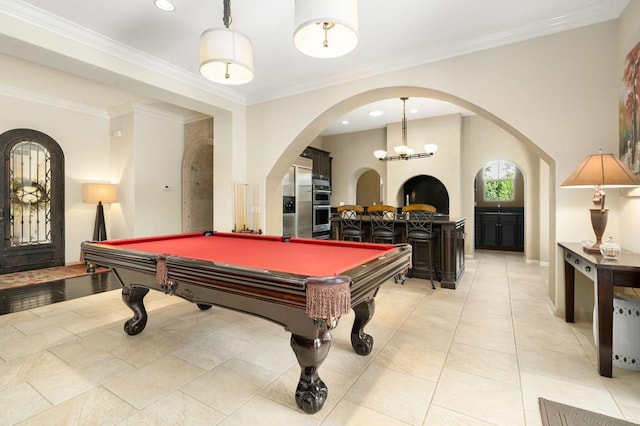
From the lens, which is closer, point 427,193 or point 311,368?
point 311,368

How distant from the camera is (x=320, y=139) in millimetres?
8656

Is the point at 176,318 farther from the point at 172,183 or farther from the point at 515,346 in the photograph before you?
the point at 172,183

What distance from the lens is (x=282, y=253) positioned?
227 centimetres

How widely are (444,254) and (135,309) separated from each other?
3.85m

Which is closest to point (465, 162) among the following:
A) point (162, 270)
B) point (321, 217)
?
point (321, 217)

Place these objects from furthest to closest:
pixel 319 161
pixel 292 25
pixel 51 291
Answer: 1. pixel 319 161
2. pixel 51 291
3. pixel 292 25

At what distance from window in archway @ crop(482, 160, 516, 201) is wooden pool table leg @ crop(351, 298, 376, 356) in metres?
6.92

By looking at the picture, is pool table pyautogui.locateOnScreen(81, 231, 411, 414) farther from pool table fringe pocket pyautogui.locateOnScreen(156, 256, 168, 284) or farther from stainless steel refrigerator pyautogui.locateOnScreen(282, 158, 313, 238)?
stainless steel refrigerator pyautogui.locateOnScreen(282, 158, 313, 238)

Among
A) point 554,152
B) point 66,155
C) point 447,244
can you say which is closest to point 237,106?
point 66,155

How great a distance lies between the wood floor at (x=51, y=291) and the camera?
3453 millimetres

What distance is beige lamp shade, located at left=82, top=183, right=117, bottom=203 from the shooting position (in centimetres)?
546

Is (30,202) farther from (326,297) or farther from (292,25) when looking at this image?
(326,297)

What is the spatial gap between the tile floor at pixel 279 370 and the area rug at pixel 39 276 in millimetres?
1632

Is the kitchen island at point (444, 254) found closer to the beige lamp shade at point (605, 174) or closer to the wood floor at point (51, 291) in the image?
the beige lamp shade at point (605, 174)
